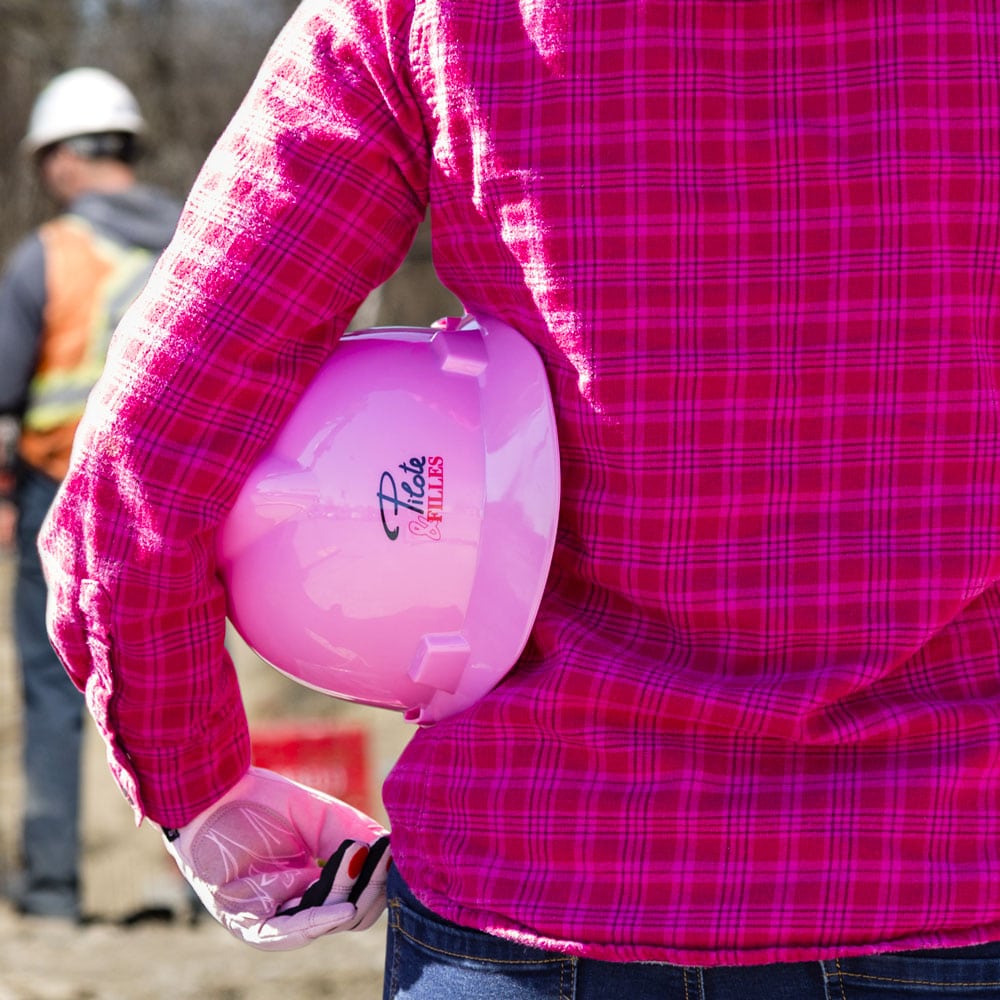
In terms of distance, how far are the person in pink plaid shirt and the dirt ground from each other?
2.62 meters

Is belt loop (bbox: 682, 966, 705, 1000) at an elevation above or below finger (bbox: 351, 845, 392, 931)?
above

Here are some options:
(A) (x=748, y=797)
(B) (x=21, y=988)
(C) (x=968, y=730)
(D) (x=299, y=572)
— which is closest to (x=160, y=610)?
(D) (x=299, y=572)

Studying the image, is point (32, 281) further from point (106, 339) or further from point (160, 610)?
point (160, 610)

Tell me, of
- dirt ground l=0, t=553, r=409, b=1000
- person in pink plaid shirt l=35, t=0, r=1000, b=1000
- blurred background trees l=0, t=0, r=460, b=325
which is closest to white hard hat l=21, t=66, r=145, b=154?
dirt ground l=0, t=553, r=409, b=1000

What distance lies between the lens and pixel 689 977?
1096 mm

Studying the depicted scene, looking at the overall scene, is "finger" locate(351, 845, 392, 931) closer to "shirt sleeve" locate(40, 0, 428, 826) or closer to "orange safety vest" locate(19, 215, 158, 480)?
"shirt sleeve" locate(40, 0, 428, 826)

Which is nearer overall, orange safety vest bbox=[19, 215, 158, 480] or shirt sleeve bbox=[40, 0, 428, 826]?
shirt sleeve bbox=[40, 0, 428, 826]

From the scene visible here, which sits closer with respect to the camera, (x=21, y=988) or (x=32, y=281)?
(x=21, y=988)

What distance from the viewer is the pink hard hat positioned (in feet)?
3.88

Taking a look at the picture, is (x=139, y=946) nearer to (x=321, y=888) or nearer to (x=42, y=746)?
(x=42, y=746)

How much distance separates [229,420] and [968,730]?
1.95 feet

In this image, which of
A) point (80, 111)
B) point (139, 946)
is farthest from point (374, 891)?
point (80, 111)

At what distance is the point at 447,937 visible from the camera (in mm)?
1159

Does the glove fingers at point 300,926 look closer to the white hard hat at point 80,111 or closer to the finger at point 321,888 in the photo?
the finger at point 321,888
